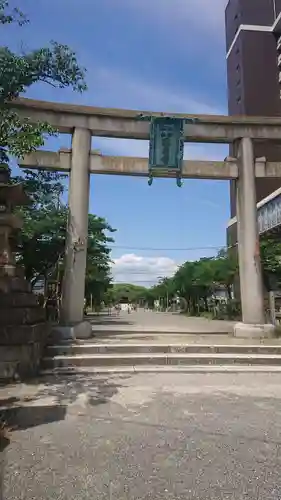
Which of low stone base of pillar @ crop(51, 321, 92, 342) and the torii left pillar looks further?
the torii left pillar

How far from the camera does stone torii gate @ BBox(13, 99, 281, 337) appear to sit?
10750mm

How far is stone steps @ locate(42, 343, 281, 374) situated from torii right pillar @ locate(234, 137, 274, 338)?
188 centimetres

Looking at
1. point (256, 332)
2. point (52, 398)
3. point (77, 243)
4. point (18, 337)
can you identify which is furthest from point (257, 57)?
point (52, 398)

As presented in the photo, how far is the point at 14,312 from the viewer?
713cm

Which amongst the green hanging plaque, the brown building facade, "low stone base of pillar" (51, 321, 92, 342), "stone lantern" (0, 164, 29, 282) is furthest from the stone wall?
the brown building facade

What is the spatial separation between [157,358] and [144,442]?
457 cm

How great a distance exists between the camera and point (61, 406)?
541 centimetres

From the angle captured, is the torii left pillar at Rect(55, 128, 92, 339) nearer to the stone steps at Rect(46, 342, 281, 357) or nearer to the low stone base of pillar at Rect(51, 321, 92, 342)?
the low stone base of pillar at Rect(51, 321, 92, 342)

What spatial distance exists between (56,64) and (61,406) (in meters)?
5.12

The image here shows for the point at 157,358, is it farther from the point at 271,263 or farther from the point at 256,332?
the point at 271,263

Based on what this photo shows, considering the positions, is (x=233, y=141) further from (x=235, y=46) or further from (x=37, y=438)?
(x=235, y=46)

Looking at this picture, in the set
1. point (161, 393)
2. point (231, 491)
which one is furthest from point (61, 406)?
point (231, 491)

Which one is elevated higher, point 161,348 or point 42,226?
point 42,226

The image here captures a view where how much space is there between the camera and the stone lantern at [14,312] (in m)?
6.94
